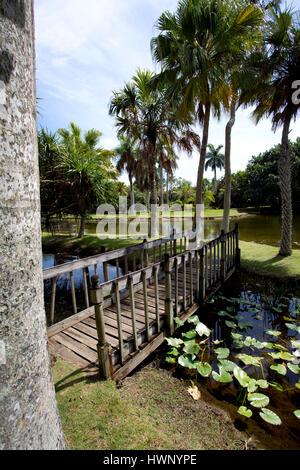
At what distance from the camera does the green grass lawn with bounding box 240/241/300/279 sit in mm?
6492

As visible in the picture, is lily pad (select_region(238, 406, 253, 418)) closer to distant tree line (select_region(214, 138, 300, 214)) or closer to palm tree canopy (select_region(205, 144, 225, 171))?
distant tree line (select_region(214, 138, 300, 214))

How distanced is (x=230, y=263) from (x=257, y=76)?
5832mm

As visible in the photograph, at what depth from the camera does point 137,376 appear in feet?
9.11

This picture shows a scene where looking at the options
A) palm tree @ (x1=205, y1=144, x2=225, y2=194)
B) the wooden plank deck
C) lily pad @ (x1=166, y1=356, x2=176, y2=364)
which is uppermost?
palm tree @ (x1=205, y1=144, x2=225, y2=194)

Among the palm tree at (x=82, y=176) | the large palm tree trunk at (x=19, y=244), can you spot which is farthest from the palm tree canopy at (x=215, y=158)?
the large palm tree trunk at (x=19, y=244)

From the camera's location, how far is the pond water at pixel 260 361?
226 centimetres

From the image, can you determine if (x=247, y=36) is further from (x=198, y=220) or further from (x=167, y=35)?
(x=198, y=220)

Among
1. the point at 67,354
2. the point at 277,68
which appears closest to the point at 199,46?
the point at 277,68

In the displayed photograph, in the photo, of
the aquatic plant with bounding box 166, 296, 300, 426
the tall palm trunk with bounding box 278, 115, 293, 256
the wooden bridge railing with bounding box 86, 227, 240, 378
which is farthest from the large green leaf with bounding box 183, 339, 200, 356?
the tall palm trunk with bounding box 278, 115, 293, 256

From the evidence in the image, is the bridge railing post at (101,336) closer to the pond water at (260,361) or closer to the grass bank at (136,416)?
the grass bank at (136,416)

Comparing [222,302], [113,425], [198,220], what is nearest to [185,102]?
[198,220]

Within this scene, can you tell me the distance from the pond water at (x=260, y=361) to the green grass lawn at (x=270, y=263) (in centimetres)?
145

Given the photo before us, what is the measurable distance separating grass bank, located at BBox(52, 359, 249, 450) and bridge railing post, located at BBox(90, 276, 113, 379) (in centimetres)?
12
